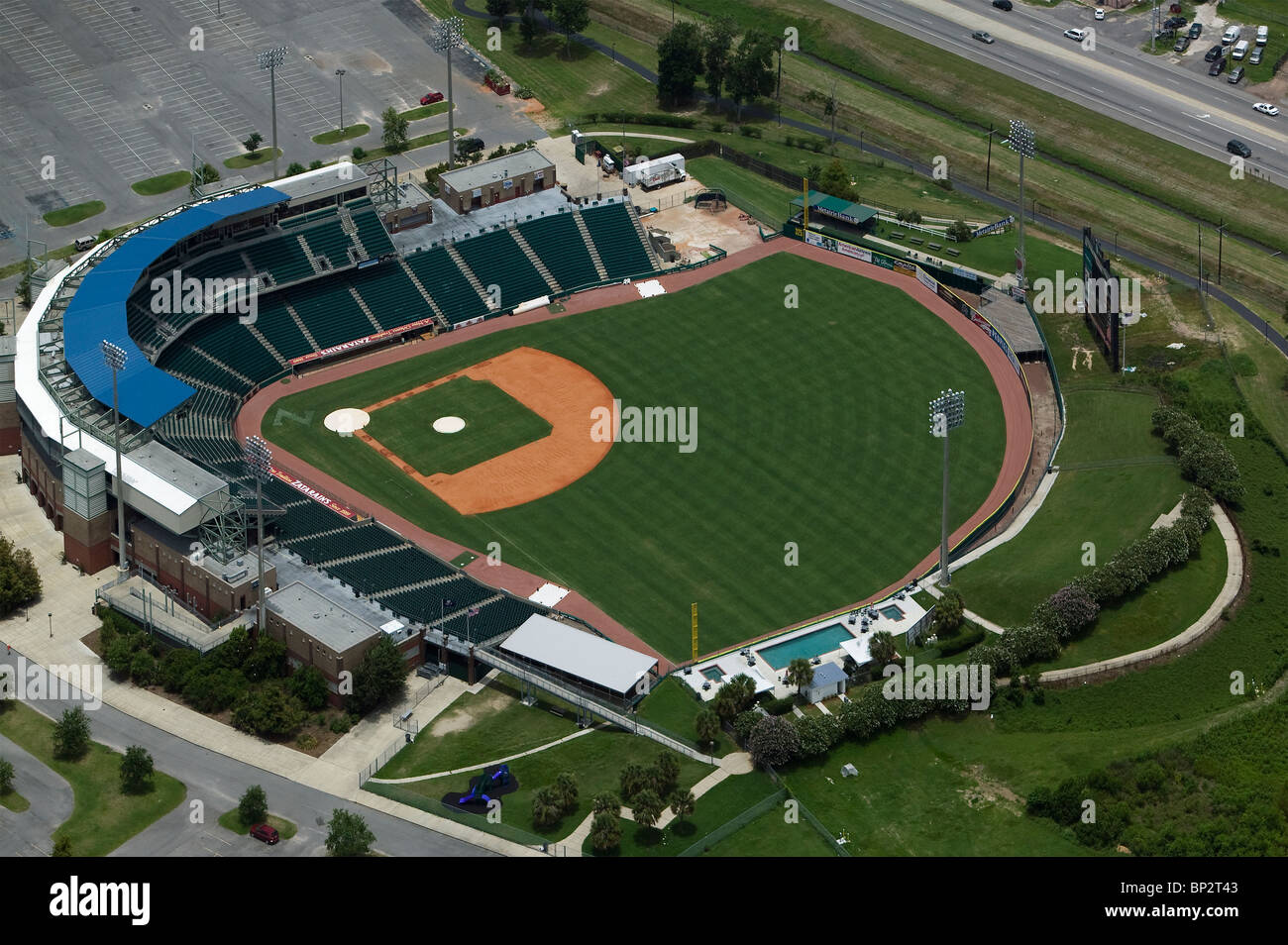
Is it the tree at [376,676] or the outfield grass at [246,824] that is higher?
the tree at [376,676]

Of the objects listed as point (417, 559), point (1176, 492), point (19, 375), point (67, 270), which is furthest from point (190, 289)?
point (1176, 492)

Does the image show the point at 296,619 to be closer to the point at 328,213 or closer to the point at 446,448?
the point at 446,448

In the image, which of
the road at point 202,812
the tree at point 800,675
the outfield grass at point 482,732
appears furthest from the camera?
the tree at point 800,675

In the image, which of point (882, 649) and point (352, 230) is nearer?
point (882, 649)
